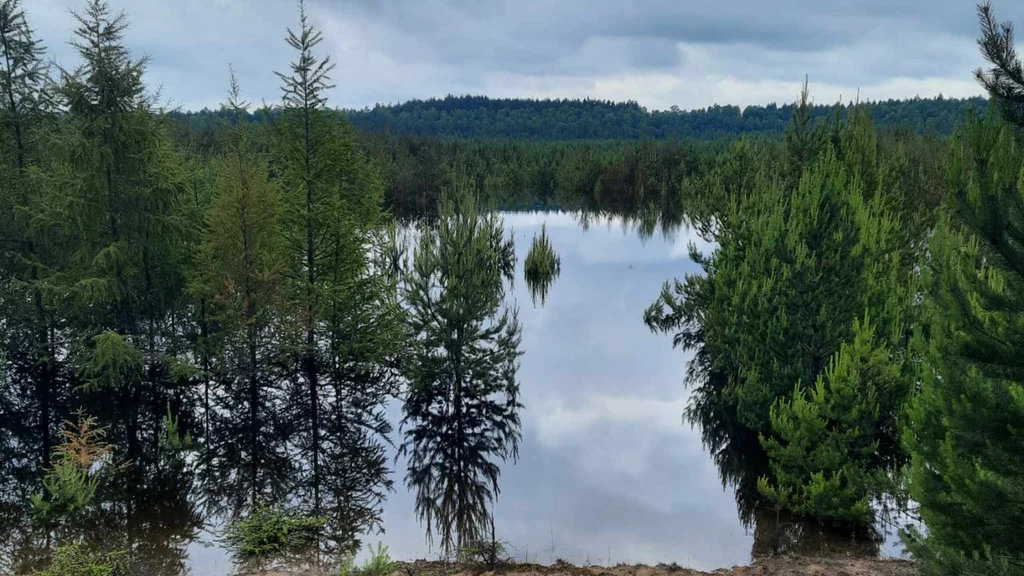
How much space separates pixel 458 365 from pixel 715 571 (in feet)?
31.2

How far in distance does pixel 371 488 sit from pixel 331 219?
7.59m

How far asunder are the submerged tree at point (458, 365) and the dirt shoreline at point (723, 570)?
4492 millimetres

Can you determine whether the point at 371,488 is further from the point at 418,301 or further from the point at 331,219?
the point at 331,219

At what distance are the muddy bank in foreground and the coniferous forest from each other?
70cm

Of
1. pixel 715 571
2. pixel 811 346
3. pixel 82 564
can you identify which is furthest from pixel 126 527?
pixel 811 346

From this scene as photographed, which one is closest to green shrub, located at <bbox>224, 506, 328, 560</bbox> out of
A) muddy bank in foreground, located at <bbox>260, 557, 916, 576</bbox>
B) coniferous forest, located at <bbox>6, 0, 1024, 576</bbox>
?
coniferous forest, located at <bbox>6, 0, 1024, 576</bbox>

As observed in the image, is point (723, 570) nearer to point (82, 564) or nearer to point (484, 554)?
point (484, 554)

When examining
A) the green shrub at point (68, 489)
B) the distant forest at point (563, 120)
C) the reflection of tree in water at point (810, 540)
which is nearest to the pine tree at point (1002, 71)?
the reflection of tree in water at point (810, 540)

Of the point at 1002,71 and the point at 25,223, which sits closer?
the point at 1002,71

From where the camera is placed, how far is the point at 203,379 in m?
19.9

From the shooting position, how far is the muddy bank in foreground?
9.58 m

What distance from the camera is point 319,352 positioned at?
20859 millimetres

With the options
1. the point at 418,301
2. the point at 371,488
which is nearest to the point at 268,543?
the point at 371,488

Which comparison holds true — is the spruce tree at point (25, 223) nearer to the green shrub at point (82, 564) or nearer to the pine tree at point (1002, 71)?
the green shrub at point (82, 564)
